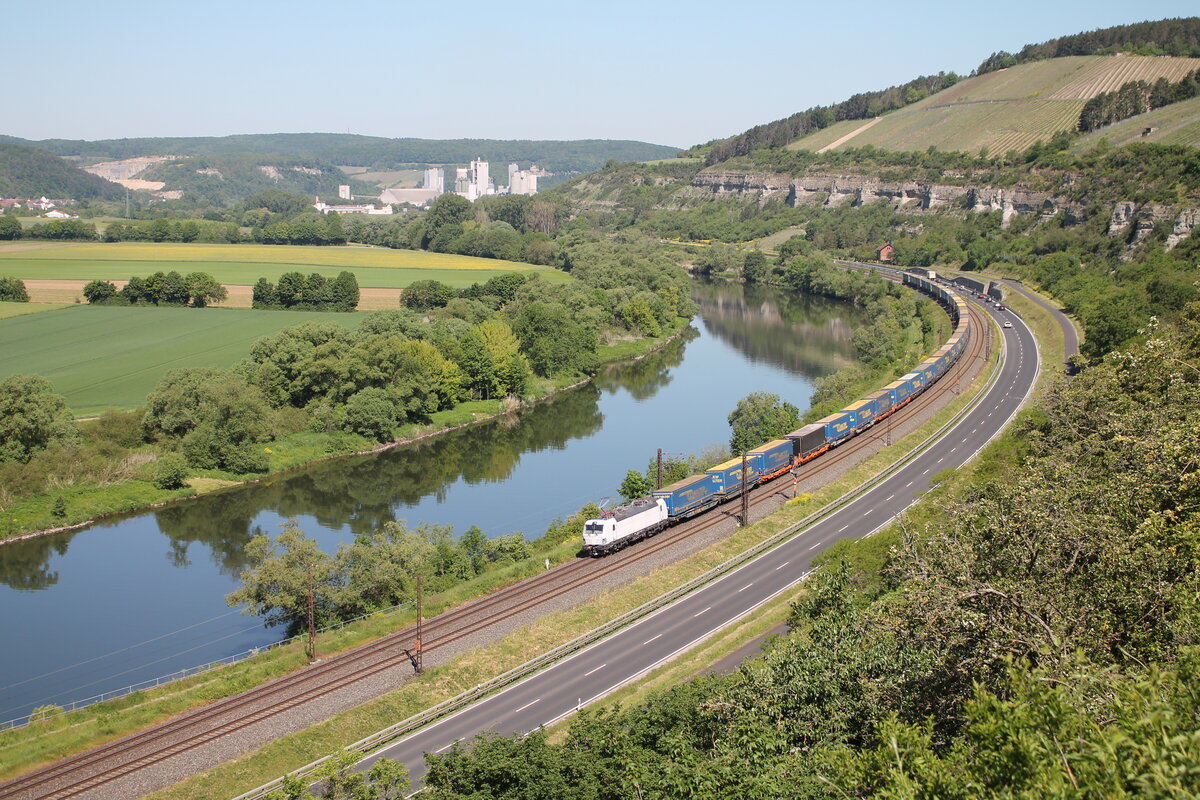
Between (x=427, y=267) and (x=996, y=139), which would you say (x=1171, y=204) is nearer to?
(x=996, y=139)

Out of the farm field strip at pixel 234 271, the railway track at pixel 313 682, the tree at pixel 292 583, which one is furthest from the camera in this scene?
the farm field strip at pixel 234 271

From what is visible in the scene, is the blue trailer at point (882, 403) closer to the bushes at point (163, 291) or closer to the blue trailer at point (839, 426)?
the blue trailer at point (839, 426)

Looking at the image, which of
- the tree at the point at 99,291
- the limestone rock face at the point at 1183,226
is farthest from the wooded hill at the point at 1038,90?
the tree at the point at 99,291

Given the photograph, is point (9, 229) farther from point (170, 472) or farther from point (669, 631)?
point (669, 631)

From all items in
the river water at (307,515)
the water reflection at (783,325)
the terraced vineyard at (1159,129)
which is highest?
the terraced vineyard at (1159,129)

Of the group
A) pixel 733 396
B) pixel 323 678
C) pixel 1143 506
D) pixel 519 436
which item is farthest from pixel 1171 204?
pixel 323 678

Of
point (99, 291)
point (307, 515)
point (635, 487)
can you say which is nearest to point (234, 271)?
point (99, 291)

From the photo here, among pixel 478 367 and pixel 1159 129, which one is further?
pixel 1159 129
